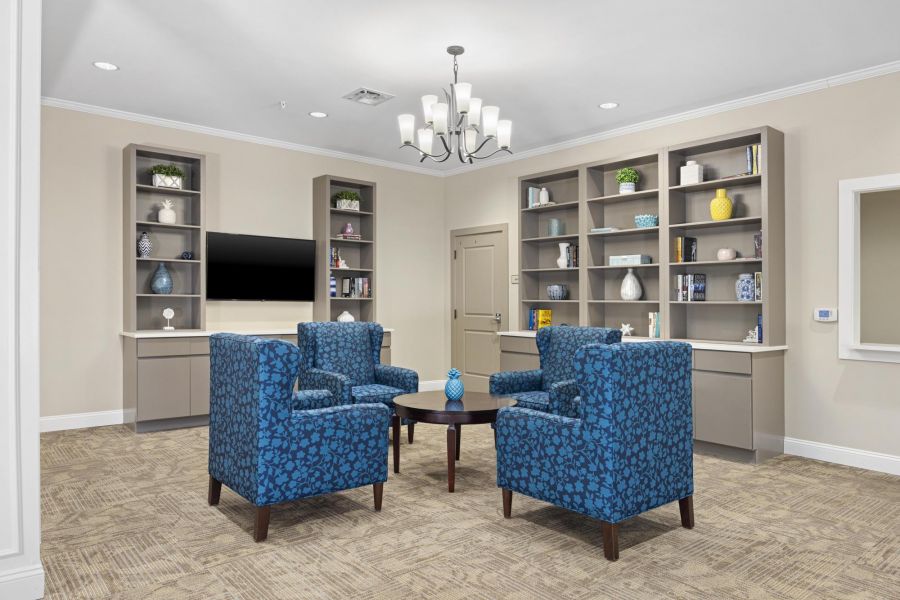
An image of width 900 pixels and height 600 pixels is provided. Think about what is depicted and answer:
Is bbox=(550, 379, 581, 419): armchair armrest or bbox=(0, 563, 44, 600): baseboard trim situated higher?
bbox=(550, 379, 581, 419): armchair armrest

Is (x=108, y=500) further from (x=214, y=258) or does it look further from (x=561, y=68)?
(x=561, y=68)

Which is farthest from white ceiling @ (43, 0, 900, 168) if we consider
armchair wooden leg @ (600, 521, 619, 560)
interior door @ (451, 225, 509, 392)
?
armchair wooden leg @ (600, 521, 619, 560)

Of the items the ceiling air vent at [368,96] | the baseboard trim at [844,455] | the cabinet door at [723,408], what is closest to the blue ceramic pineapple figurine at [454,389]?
the cabinet door at [723,408]

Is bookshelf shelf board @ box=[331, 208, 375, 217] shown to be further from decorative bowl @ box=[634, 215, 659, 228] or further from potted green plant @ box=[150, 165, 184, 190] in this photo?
decorative bowl @ box=[634, 215, 659, 228]

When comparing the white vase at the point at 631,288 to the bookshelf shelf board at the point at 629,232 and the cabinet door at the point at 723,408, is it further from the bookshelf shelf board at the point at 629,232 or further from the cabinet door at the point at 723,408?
the cabinet door at the point at 723,408

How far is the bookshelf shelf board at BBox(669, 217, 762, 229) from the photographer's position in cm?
505

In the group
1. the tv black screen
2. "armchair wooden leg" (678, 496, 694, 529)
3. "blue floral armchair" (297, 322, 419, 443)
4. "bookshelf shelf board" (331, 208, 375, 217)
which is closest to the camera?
"armchair wooden leg" (678, 496, 694, 529)

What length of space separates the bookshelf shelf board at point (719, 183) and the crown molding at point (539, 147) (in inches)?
26.0

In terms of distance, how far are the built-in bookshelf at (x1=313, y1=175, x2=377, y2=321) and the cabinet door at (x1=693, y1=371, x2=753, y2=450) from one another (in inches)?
142

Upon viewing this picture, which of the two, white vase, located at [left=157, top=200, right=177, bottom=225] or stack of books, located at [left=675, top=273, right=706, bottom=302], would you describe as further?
white vase, located at [left=157, top=200, right=177, bottom=225]

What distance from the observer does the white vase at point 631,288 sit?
19.4ft

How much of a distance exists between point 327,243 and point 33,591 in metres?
4.72

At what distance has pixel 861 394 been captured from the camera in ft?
15.3

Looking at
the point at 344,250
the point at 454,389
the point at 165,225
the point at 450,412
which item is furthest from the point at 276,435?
the point at 344,250
